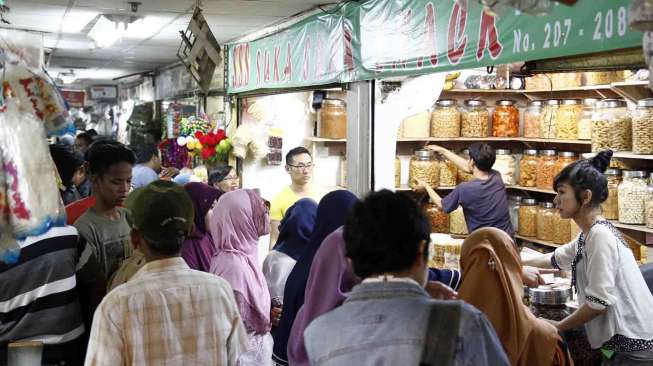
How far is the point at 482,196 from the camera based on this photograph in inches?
257

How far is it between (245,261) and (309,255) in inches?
36.3

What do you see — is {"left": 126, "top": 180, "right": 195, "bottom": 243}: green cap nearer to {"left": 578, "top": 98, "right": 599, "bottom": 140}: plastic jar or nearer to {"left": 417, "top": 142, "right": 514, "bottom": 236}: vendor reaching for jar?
{"left": 417, "top": 142, "right": 514, "bottom": 236}: vendor reaching for jar

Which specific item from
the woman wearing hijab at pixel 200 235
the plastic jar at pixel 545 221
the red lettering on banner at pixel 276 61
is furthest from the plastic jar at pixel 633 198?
the red lettering on banner at pixel 276 61

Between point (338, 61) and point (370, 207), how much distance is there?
145 inches

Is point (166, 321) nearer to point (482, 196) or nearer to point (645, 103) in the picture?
point (645, 103)

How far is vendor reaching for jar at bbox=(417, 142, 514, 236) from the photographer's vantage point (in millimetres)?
6535

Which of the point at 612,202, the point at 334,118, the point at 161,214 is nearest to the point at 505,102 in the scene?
the point at 334,118

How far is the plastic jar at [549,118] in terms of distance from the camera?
22.0 feet

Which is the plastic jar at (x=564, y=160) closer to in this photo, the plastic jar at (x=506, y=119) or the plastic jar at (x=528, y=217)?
the plastic jar at (x=528, y=217)

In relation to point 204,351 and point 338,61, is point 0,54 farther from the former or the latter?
point 338,61

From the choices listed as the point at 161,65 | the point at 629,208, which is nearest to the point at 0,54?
the point at 629,208

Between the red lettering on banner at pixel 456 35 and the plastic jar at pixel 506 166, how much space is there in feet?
11.9

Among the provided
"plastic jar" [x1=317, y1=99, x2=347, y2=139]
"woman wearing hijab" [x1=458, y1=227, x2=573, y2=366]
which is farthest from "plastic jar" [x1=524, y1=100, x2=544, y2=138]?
"woman wearing hijab" [x1=458, y1=227, x2=573, y2=366]

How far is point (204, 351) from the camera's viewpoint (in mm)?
2379
